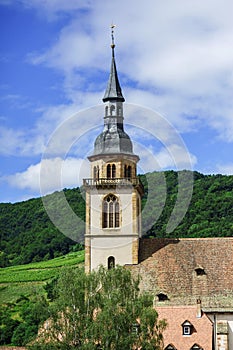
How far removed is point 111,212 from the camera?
7038 centimetres

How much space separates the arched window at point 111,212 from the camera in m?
70.2

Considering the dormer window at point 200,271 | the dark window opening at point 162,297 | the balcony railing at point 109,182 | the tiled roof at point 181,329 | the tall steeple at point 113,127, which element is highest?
the tall steeple at point 113,127

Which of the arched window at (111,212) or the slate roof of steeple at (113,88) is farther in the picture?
the slate roof of steeple at (113,88)

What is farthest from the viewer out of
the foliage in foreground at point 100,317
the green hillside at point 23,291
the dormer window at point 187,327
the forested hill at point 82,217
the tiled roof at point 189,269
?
the forested hill at point 82,217

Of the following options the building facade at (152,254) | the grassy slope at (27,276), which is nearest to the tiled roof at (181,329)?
the building facade at (152,254)

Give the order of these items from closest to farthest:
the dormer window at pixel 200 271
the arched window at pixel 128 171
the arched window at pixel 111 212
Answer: the dormer window at pixel 200 271, the arched window at pixel 111 212, the arched window at pixel 128 171

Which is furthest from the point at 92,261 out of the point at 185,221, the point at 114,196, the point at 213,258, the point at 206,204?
the point at 206,204

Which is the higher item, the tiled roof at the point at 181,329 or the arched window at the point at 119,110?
the arched window at the point at 119,110

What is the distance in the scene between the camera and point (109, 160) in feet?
233

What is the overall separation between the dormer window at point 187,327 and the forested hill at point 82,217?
47.4 metres

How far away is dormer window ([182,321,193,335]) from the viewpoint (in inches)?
2416

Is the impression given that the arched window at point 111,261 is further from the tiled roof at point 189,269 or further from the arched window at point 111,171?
the arched window at point 111,171

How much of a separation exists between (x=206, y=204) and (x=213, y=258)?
6765cm

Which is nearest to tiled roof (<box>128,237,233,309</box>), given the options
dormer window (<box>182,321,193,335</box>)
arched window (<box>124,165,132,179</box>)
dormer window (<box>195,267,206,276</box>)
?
dormer window (<box>195,267,206,276</box>)
